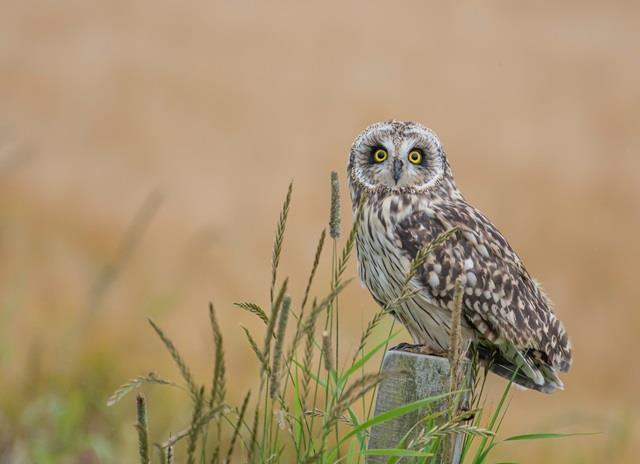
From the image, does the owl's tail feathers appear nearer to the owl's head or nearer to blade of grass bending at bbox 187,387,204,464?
the owl's head

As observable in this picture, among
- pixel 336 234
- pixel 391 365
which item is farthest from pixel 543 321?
pixel 336 234

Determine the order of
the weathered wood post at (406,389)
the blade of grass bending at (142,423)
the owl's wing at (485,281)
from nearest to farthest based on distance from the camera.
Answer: the blade of grass bending at (142,423), the weathered wood post at (406,389), the owl's wing at (485,281)

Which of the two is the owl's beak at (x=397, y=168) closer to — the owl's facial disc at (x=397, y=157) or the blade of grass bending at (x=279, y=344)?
the owl's facial disc at (x=397, y=157)

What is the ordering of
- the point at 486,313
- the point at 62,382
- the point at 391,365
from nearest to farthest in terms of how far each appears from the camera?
the point at 391,365, the point at 486,313, the point at 62,382

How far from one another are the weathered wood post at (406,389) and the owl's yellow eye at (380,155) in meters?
0.98

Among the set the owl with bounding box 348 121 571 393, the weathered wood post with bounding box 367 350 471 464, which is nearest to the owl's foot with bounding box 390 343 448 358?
the owl with bounding box 348 121 571 393

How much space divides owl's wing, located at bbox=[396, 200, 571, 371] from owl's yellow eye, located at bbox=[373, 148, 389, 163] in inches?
7.8

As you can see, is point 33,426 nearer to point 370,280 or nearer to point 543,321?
point 370,280

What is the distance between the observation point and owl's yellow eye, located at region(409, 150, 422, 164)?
2773 millimetres

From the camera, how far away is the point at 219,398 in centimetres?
124

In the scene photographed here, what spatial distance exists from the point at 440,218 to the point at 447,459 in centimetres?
135

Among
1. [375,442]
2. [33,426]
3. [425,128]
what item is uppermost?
[425,128]

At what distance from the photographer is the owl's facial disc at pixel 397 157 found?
8.93 ft

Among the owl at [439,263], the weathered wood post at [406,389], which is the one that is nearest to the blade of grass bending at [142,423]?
the weathered wood post at [406,389]
